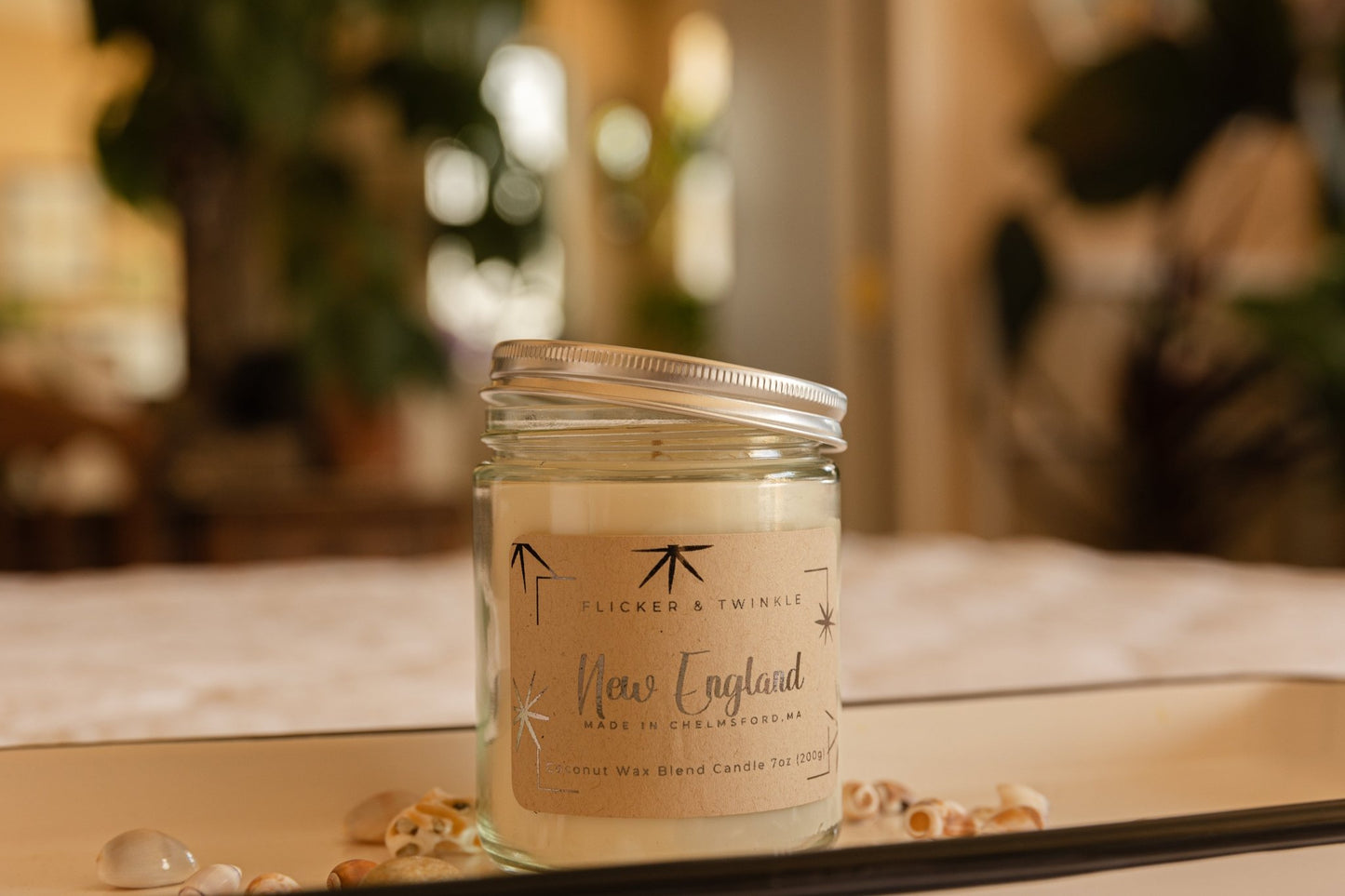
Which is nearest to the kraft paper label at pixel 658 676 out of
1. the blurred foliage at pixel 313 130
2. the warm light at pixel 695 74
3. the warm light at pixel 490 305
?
the blurred foliage at pixel 313 130

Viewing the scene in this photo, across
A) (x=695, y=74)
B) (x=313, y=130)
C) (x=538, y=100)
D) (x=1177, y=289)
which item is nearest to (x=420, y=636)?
(x=313, y=130)

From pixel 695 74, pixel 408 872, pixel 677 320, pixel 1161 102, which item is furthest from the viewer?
pixel 695 74

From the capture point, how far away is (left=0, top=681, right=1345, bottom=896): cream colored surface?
40 centimetres

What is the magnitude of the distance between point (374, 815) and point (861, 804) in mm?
159

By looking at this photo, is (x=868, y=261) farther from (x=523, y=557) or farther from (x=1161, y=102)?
(x=523, y=557)

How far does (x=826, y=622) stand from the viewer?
0.36 m

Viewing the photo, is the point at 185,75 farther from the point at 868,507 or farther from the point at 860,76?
the point at 868,507

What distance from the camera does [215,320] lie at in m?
2.22

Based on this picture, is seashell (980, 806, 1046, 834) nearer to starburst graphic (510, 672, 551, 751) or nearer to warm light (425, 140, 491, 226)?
starburst graphic (510, 672, 551, 751)

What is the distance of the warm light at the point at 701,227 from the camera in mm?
5352

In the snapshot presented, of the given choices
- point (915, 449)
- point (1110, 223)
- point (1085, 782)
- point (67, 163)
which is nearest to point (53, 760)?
point (1085, 782)

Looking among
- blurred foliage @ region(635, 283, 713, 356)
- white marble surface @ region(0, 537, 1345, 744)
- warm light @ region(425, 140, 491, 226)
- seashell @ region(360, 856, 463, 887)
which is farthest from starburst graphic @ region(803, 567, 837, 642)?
blurred foliage @ region(635, 283, 713, 356)

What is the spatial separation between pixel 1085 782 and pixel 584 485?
251 millimetres

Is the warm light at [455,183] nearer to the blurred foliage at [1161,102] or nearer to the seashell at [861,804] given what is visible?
the blurred foliage at [1161,102]
